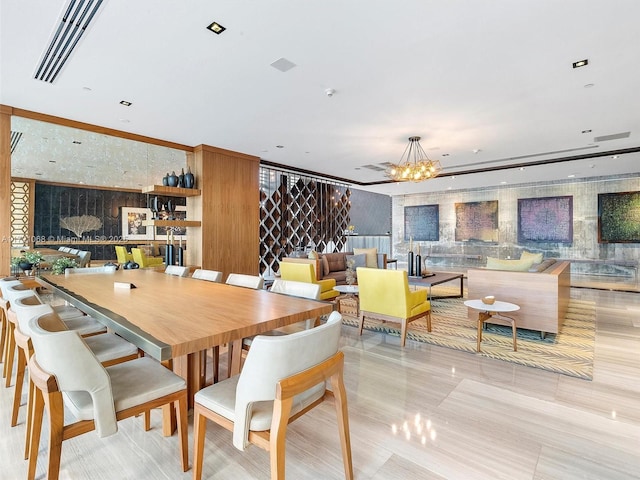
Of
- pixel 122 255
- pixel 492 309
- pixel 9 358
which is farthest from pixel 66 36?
pixel 122 255

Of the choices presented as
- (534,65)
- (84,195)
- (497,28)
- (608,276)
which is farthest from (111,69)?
(608,276)

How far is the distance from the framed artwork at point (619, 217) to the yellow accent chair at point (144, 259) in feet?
→ 32.0

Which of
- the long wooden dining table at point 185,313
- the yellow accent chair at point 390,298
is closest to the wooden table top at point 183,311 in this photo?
the long wooden dining table at point 185,313

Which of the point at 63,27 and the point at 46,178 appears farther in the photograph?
the point at 46,178

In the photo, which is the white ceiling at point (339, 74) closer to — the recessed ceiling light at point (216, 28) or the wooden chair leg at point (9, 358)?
the recessed ceiling light at point (216, 28)

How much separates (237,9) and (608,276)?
370 inches

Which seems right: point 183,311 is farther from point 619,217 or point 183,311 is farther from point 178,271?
point 619,217

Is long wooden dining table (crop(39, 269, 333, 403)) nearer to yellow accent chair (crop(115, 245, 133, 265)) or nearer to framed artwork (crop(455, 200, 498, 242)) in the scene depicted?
yellow accent chair (crop(115, 245, 133, 265))

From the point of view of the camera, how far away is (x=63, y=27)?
7.32 ft

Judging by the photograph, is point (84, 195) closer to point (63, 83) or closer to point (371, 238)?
point (63, 83)

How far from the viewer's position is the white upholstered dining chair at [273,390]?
3.49ft

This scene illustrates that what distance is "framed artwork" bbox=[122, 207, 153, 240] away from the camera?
21.9 ft

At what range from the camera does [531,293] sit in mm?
3486

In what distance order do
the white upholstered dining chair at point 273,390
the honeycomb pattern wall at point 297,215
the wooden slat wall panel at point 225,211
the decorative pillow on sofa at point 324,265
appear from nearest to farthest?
1. the white upholstered dining chair at point 273,390
2. the wooden slat wall panel at point 225,211
3. the decorative pillow on sofa at point 324,265
4. the honeycomb pattern wall at point 297,215
